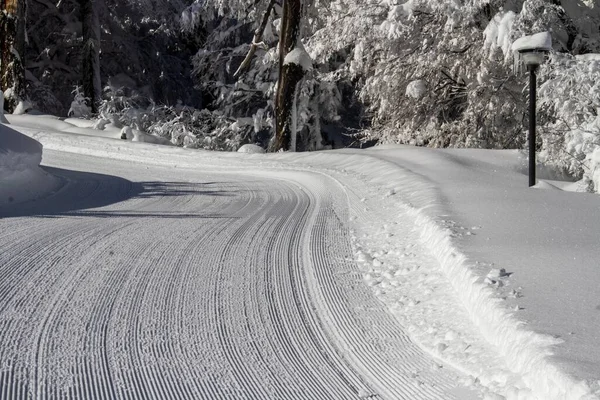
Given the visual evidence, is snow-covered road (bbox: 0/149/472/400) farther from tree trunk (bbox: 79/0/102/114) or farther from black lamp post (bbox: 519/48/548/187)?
tree trunk (bbox: 79/0/102/114)

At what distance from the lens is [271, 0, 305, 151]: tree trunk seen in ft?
57.0

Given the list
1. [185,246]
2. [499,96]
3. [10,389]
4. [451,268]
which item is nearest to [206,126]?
[499,96]

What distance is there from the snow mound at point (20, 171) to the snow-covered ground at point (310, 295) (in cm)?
33

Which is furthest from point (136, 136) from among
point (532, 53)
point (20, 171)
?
point (532, 53)

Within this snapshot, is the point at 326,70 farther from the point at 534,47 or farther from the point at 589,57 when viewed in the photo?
the point at 534,47

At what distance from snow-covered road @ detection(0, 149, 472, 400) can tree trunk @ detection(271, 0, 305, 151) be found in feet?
30.6

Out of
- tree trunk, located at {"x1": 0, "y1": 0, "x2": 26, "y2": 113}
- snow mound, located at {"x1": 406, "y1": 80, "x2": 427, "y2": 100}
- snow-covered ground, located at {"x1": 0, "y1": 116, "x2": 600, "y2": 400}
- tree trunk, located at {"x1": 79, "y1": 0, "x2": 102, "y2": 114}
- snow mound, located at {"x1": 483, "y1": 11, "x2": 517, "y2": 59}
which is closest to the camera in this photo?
snow-covered ground, located at {"x1": 0, "y1": 116, "x2": 600, "y2": 400}

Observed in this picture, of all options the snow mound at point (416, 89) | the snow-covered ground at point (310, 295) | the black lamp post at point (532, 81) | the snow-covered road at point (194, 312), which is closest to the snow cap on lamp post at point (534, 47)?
the black lamp post at point (532, 81)

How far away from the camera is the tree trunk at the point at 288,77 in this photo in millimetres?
17375

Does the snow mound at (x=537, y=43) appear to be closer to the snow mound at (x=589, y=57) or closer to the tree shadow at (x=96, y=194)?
the snow mound at (x=589, y=57)

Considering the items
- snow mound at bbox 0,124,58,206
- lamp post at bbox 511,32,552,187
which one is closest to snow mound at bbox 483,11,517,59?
lamp post at bbox 511,32,552,187

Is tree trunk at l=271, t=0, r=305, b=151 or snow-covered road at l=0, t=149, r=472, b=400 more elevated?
tree trunk at l=271, t=0, r=305, b=151

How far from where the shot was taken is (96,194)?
9.79 metres

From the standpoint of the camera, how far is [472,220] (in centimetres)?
653
